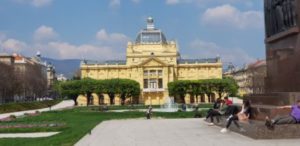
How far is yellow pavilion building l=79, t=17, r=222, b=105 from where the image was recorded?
412 ft

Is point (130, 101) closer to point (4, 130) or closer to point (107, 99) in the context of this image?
point (107, 99)

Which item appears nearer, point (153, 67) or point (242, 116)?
point (242, 116)

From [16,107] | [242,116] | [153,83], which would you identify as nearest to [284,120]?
[242,116]

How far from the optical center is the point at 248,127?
18.2m

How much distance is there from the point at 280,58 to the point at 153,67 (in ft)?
343

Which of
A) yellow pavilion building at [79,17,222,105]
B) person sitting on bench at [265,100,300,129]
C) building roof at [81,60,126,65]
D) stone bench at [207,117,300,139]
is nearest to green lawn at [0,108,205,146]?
stone bench at [207,117,300,139]

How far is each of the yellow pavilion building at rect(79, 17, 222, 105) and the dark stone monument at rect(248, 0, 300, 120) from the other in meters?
98.8

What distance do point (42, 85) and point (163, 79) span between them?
3166 cm

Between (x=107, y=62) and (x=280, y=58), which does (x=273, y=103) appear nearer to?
(x=280, y=58)

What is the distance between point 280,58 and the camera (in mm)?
21953

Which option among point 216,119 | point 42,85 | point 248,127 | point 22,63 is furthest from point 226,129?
point 22,63

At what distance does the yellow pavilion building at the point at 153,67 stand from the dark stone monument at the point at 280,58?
324 ft

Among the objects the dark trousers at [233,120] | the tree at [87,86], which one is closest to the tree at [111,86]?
the tree at [87,86]

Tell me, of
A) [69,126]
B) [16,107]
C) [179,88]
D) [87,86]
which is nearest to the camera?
[69,126]
